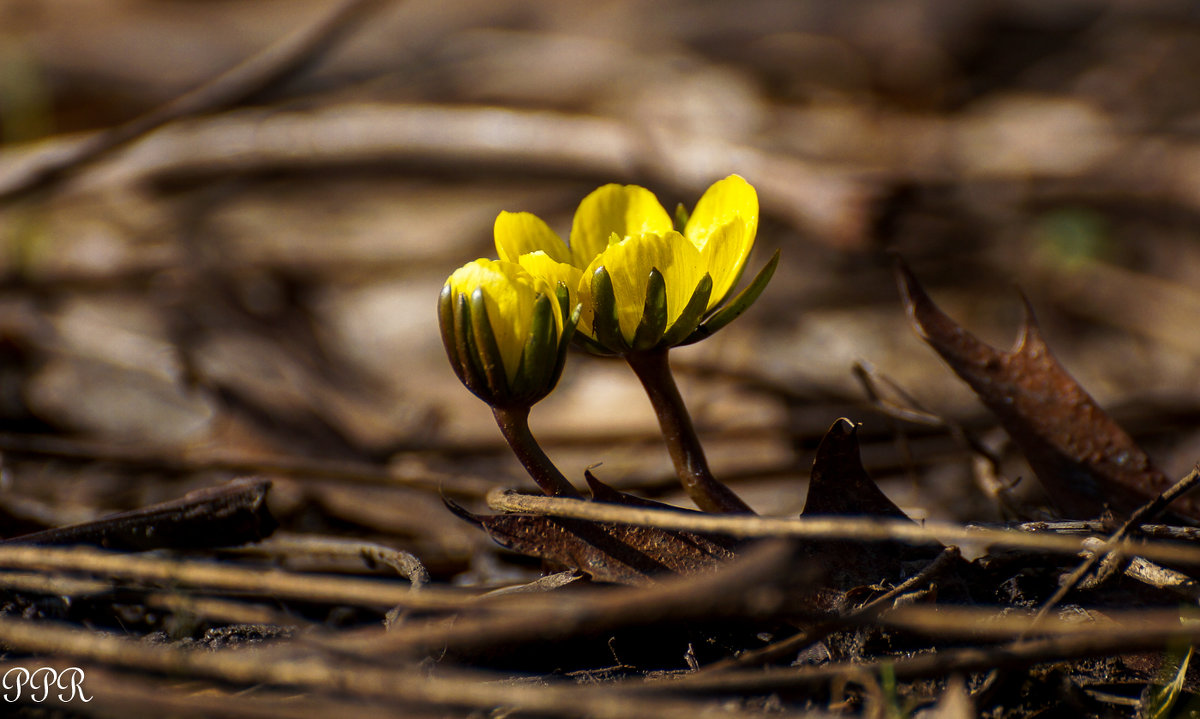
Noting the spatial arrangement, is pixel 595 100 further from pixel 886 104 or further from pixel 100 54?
pixel 100 54

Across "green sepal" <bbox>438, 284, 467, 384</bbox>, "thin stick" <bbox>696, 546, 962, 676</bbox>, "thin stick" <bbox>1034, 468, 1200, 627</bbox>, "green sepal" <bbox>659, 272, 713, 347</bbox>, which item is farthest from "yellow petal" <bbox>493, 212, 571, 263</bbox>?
"thin stick" <bbox>1034, 468, 1200, 627</bbox>

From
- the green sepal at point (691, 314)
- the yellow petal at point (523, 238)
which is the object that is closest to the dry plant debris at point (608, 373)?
the green sepal at point (691, 314)

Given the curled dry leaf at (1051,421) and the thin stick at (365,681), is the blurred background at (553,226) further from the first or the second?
the thin stick at (365,681)

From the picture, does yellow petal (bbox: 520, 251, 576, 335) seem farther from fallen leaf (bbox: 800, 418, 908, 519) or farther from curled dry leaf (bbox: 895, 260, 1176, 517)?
curled dry leaf (bbox: 895, 260, 1176, 517)

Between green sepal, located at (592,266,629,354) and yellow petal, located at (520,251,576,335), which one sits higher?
yellow petal, located at (520,251,576,335)

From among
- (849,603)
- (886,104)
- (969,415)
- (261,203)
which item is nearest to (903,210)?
(969,415)
